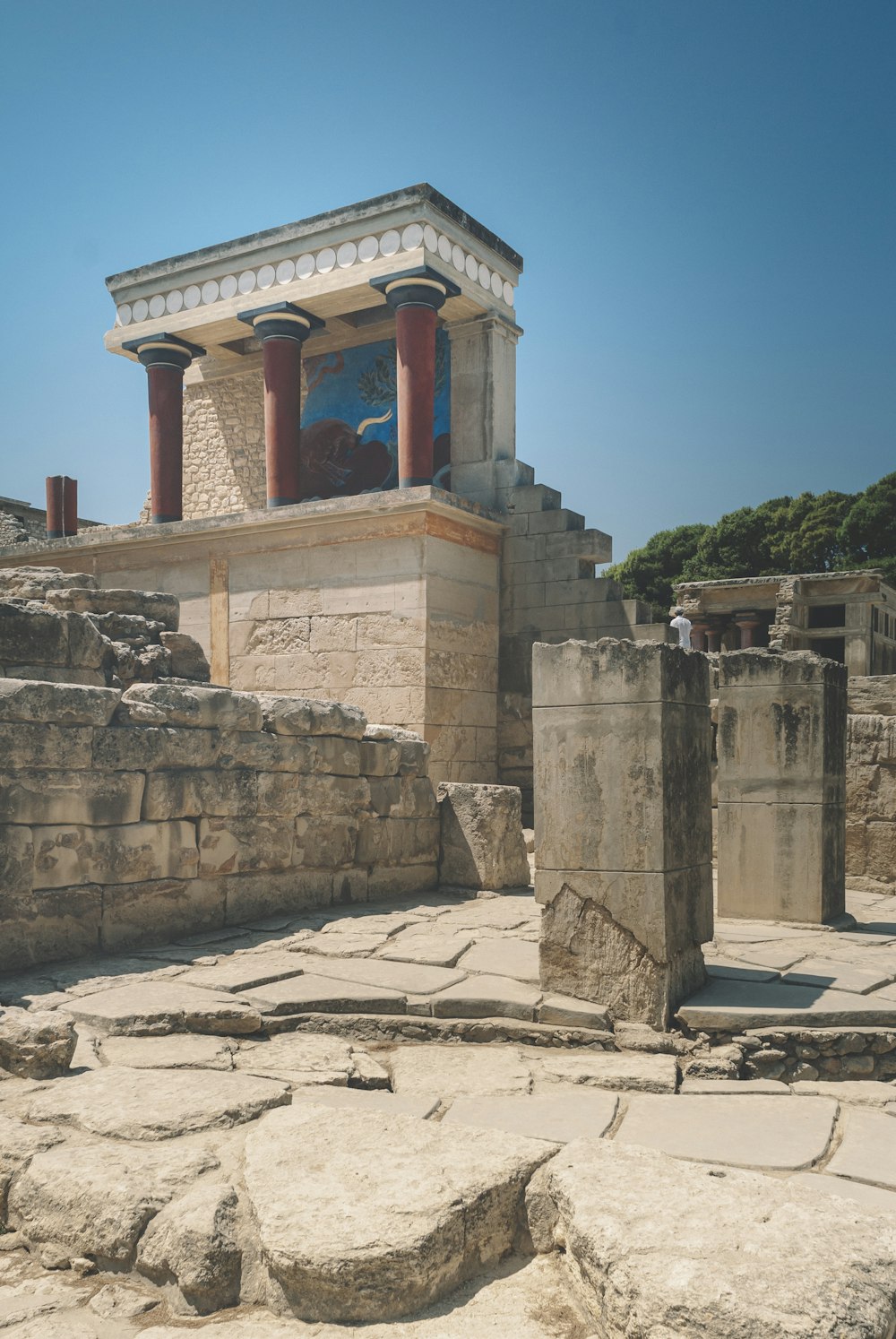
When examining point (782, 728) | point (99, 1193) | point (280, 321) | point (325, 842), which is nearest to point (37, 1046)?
point (99, 1193)

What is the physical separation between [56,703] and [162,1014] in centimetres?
187

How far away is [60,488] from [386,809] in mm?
10439

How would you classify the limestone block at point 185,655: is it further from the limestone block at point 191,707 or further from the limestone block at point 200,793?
the limestone block at point 200,793

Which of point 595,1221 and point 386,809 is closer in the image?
point 595,1221

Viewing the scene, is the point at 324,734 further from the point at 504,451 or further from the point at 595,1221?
the point at 504,451

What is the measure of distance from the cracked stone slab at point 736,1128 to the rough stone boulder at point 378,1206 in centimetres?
61

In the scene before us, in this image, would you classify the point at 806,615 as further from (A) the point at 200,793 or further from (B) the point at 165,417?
(A) the point at 200,793

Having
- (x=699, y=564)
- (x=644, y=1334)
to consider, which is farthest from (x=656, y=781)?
(x=699, y=564)

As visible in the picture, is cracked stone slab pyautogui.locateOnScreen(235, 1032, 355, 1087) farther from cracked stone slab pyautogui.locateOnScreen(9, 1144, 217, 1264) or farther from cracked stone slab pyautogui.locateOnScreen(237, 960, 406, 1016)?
cracked stone slab pyautogui.locateOnScreen(9, 1144, 217, 1264)

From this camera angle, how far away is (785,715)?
6578 mm

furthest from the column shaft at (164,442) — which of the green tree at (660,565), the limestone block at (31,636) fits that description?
the green tree at (660,565)

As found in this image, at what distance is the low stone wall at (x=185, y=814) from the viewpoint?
516 centimetres

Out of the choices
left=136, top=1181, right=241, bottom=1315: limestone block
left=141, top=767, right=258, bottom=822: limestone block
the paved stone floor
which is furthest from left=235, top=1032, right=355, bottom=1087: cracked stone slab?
left=141, top=767, right=258, bottom=822: limestone block

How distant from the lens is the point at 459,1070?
3.91 metres
